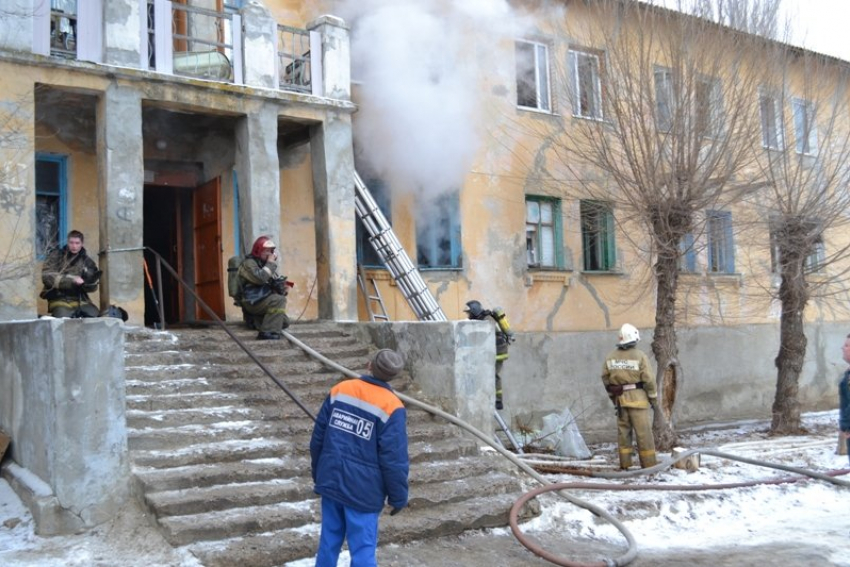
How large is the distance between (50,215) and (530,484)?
7.56 m

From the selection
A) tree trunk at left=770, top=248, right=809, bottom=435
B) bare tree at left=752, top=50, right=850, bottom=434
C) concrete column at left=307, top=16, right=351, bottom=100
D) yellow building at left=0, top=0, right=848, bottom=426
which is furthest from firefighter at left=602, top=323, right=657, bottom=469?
tree trunk at left=770, top=248, right=809, bottom=435

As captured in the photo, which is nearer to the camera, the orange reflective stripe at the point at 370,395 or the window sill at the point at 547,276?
the orange reflective stripe at the point at 370,395

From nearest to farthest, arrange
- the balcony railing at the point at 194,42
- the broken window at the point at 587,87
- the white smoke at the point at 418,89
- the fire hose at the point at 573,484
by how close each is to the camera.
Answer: the fire hose at the point at 573,484 < the balcony railing at the point at 194,42 < the broken window at the point at 587,87 < the white smoke at the point at 418,89

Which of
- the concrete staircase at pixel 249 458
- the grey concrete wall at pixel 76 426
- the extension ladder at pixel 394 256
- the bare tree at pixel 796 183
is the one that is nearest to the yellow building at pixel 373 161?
the bare tree at pixel 796 183

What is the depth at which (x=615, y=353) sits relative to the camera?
933cm

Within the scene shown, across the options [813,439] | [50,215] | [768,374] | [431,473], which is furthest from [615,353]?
[768,374]

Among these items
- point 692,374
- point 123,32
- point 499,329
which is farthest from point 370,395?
point 692,374

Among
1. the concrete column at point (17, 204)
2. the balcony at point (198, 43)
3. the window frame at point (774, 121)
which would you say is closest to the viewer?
the concrete column at point (17, 204)

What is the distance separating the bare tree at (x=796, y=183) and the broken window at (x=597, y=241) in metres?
2.70

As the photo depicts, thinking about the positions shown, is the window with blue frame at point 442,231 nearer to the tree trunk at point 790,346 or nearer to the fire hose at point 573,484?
the fire hose at point 573,484

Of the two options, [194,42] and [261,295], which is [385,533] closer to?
[261,295]

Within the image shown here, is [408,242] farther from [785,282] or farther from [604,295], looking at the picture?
[785,282]

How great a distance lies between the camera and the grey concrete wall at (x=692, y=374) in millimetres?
14086

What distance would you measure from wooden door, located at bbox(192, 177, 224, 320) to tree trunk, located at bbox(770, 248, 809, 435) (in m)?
9.14
